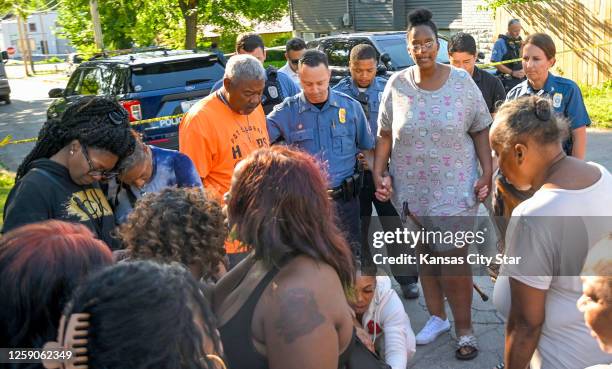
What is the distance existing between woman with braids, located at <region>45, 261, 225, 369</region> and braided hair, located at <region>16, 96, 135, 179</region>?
1357 millimetres

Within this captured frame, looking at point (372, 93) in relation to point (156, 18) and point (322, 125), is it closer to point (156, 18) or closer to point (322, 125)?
Result: point (322, 125)

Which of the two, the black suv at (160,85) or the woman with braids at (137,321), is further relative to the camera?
the black suv at (160,85)

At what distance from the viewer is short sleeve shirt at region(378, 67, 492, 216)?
381cm

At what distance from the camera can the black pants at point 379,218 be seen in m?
4.96

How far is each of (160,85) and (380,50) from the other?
12.1 feet

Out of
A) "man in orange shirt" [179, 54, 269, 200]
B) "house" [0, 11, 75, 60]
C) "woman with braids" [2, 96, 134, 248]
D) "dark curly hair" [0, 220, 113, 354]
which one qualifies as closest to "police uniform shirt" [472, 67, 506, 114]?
"man in orange shirt" [179, 54, 269, 200]

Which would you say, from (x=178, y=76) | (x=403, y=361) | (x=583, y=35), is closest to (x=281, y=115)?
(x=403, y=361)

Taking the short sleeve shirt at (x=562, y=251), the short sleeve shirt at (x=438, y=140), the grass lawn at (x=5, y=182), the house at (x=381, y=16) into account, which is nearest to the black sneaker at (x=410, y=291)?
the short sleeve shirt at (x=438, y=140)

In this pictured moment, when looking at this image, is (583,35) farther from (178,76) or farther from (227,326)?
(227,326)

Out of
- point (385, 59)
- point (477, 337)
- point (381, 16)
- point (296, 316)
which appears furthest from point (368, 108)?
point (381, 16)

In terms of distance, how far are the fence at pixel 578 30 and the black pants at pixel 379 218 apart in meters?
9.36

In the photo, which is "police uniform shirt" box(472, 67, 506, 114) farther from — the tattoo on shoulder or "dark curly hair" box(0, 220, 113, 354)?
"dark curly hair" box(0, 220, 113, 354)

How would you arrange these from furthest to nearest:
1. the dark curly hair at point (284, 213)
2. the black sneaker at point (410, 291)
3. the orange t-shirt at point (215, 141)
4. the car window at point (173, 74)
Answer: the car window at point (173, 74) → the black sneaker at point (410, 291) → the orange t-shirt at point (215, 141) → the dark curly hair at point (284, 213)

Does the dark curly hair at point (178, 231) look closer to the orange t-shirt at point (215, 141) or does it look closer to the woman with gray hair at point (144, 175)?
the woman with gray hair at point (144, 175)
